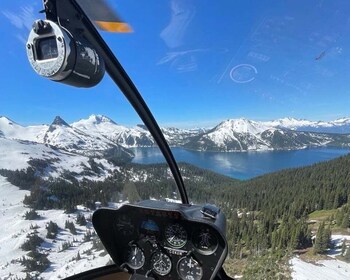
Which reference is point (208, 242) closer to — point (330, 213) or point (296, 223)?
point (330, 213)

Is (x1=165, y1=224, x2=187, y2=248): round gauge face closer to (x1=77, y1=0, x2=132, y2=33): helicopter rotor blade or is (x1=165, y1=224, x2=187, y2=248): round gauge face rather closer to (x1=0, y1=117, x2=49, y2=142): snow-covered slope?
(x1=0, y1=117, x2=49, y2=142): snow-covered slope

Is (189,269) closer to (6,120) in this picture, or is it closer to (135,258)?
(135,258)

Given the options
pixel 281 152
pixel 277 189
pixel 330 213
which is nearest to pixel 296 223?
pixel 330 213

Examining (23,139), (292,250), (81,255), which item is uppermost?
(23,139)

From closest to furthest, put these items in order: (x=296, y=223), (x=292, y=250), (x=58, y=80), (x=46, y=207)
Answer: (x=58, y=80) → (x=46, y=207) → (x=292, y=250) → (x=296, y=223)

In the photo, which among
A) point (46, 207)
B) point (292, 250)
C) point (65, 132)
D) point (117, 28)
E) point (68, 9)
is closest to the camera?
point (68, 9)
